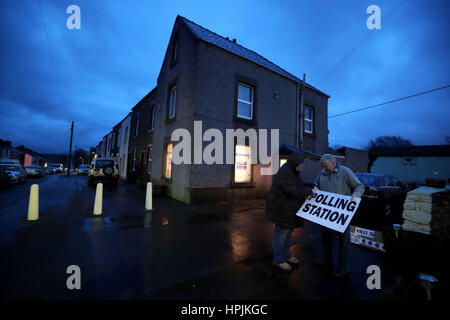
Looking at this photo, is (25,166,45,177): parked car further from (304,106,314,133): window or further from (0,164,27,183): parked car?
(304,106,314,133): window

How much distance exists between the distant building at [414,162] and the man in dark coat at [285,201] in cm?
2528

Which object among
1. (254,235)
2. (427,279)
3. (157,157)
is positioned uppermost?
(157,157)

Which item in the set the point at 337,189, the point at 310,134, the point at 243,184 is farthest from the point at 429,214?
the point at 310,134

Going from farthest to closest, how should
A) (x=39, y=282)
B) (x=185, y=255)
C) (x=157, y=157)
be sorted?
(x=157, y=157)
(x=185, y=255)
(x=39, y=282)

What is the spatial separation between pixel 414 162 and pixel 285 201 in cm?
2680

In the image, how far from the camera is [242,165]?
9.30 m

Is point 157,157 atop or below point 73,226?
atop

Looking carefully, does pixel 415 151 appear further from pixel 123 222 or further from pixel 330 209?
pixel 123 222

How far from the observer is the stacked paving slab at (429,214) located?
2.65m

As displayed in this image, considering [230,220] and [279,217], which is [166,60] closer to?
[230,220]

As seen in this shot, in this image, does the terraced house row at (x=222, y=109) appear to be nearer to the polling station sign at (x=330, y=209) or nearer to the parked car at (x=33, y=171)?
the polling station sign at (x=330, y=209)
